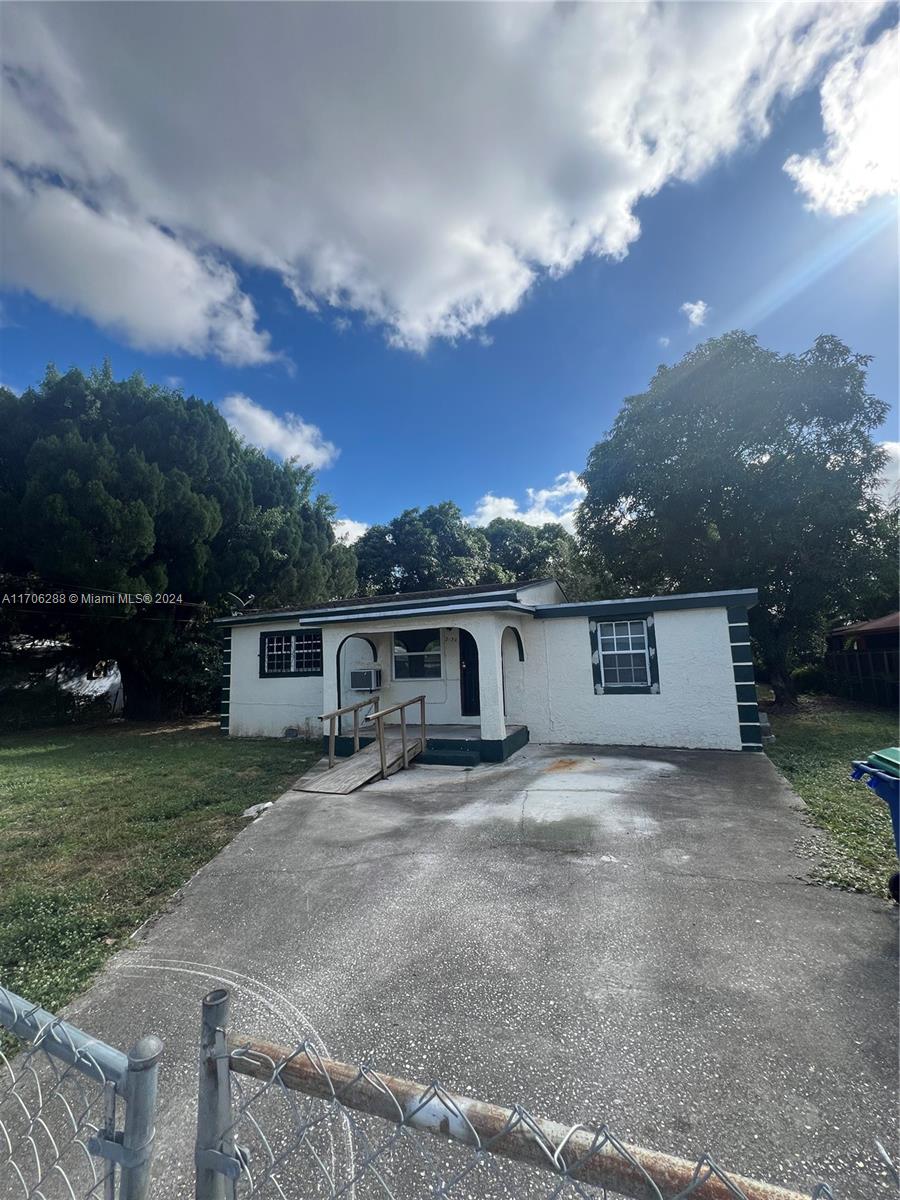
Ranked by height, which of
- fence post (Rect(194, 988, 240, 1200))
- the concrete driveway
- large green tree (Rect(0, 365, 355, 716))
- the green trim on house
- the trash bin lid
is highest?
large green tree (Rect(0, 365, 355, 716))

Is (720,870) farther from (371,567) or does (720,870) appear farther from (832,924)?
(371,567)

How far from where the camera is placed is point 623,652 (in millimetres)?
9695

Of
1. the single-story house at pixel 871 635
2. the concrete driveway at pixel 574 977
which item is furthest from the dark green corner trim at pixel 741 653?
the single-story house at pixel 871 635

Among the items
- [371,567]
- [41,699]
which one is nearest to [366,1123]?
[41,699]

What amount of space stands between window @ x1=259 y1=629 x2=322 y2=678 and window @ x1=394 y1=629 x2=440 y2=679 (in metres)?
2.07

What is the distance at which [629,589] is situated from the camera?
18.6m

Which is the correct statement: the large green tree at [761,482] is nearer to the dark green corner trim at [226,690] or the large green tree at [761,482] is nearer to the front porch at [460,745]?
the front porch at [460,745]

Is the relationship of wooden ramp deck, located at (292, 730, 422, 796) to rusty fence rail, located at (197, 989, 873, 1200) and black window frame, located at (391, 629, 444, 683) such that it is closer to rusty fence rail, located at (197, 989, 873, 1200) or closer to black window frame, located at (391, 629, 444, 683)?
black window frame, located at (391, 629, 444, 683)

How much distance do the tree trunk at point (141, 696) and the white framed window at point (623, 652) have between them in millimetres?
14118

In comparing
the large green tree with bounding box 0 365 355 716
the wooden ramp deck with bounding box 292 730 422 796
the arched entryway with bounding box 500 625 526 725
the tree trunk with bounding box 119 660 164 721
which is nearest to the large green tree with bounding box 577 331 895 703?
the arched entryway with bounding box 500 625 526 725

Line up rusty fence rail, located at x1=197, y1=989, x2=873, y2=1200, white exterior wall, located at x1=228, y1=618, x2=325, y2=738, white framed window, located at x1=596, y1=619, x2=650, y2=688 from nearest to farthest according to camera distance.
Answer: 1. rusty fence rail, located at x1=197, y1=989, x2=873, y2=1200
2. white framed window, located at x1=596, y1=619, x2=650, y2=688
3. white exterior wall, located at x1=228, y1=618, x2=325, y2=738

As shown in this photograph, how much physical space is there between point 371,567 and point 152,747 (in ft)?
61.2

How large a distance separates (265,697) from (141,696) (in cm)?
629

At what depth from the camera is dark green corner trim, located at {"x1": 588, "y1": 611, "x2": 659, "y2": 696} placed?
31.0 feet
